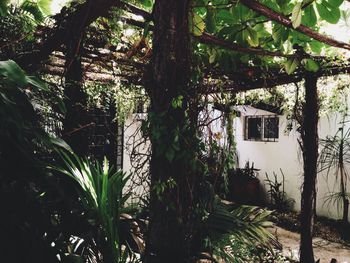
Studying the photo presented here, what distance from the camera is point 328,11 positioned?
1.79 m

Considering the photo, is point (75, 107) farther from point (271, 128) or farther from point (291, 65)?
point (271, 128)

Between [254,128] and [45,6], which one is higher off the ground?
[45,6]

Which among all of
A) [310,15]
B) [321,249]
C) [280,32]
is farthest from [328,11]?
[321,249]

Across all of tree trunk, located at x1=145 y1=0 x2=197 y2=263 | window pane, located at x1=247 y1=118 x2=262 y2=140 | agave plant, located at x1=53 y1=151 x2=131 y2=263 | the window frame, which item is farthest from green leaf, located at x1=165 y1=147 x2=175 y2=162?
window pane, located at x1=247 y1=118 x2=262 y2=140

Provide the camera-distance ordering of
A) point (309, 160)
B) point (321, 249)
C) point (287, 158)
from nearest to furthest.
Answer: point (309, 160)
point (321, 249)
point (287, 158)

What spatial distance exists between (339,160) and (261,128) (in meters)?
2.52

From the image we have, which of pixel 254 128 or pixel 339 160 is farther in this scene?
pixel 254 128

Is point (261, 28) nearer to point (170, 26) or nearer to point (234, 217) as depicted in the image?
point (170, 26)

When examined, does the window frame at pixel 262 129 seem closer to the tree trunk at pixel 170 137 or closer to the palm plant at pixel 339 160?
the palm plant at pixel 339 160

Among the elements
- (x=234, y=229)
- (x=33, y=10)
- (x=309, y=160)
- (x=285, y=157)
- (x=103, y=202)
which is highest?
(x=33, y=10)

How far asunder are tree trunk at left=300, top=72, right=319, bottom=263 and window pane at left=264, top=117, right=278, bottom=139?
13.3ft

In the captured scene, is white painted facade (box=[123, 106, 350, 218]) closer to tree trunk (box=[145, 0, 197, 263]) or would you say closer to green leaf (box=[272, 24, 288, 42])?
green leaf (box=[272, 24, 288, 42])

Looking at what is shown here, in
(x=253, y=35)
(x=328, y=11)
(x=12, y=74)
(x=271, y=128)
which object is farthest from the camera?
(x=271, y=128)

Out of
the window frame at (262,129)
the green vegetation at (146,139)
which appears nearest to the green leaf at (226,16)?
the green vegetation at (146,139)
